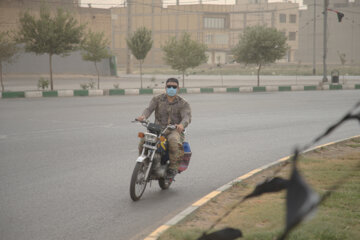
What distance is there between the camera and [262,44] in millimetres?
37562

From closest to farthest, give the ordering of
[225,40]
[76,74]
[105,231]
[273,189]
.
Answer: [273,189]
[105,231]
[76,74]
[225,40]

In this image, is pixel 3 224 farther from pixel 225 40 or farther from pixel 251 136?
pixel 225 40

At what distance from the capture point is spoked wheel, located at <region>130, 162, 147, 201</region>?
21.3 feet

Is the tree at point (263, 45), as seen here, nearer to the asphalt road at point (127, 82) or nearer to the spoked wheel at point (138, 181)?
the asphalt road at point (127, 82)

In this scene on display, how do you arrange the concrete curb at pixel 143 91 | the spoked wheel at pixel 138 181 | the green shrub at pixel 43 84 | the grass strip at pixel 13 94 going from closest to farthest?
the spoked wheel at pixel 138 181 < the grass strip at pixel 13 94 < the concrete curb at pixel 143 91 < the green shrub at pixel 43 84

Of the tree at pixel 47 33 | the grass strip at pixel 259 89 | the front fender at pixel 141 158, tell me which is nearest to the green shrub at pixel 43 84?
the tree at pixel 47 33

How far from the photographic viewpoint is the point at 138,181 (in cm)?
663

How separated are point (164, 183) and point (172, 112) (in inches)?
40.9

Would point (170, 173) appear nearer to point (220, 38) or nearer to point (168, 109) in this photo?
point (168, 109)

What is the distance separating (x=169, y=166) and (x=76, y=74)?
48.2m

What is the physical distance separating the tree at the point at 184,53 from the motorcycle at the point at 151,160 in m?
29.2

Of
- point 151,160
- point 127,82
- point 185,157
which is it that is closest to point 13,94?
point 127,82

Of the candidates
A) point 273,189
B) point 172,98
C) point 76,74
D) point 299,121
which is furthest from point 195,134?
point 76,74

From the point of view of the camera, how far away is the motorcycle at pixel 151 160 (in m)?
6.59
